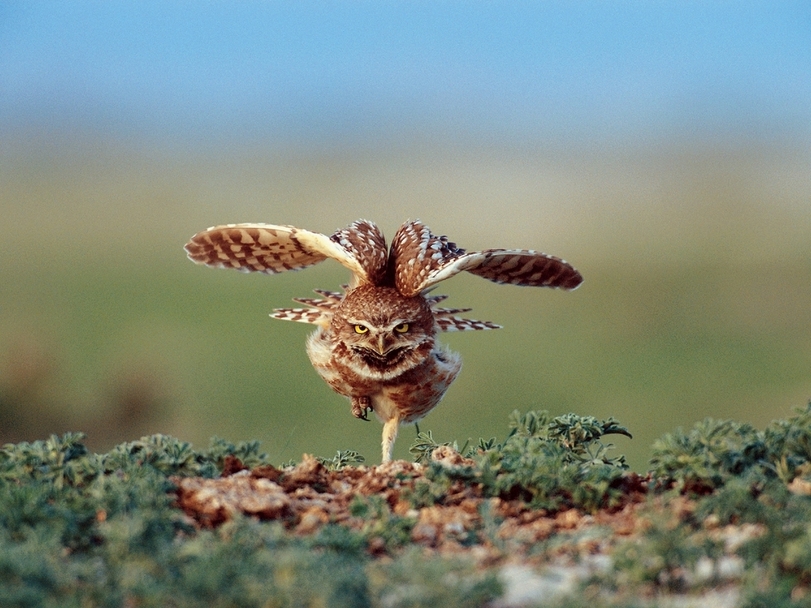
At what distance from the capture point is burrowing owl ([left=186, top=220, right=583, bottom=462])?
6.90 metres

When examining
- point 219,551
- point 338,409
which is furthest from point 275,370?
point 219,551

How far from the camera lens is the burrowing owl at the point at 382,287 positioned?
22.6 ft

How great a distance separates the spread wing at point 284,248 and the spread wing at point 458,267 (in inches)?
8.0

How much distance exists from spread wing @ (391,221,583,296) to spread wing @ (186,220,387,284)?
0.66 feet

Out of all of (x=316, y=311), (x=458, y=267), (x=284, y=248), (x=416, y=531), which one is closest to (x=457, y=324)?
(x=316, y=311)

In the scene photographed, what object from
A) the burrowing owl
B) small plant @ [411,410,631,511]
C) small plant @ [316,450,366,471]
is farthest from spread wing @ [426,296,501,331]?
small plant @ [411,410,631,511]

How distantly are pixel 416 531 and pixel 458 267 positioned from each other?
279cm

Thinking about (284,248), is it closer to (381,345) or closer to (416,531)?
(381,345)

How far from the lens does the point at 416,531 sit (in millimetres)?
4039

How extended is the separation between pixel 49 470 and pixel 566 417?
255 centimetres

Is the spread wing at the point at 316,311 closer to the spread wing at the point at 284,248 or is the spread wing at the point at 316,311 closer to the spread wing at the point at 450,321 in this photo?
the spread wing at the point at 284,248

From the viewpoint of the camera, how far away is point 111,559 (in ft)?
10.9

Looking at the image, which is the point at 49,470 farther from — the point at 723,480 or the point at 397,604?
the point at 723,480

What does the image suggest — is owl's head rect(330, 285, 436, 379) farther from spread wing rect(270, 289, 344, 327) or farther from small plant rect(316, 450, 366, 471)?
small plant rect(316, 450, 366, 471)
